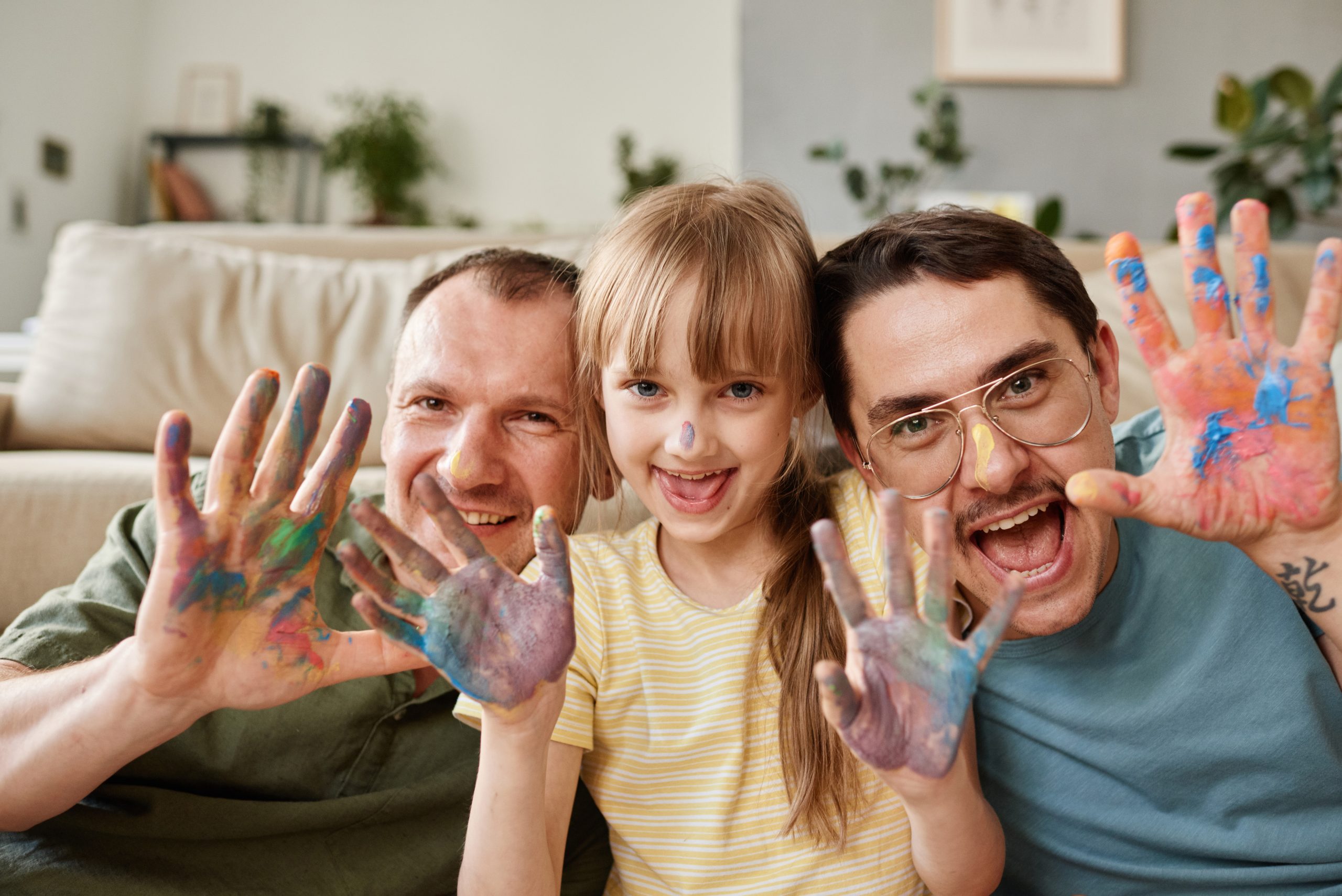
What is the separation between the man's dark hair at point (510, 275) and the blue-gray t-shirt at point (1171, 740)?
2.47 ft

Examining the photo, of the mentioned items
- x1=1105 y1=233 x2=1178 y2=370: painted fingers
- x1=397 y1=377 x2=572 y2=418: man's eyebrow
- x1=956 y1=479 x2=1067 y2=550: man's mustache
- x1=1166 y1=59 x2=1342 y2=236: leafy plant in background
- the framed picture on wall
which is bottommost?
x1=956 y1=479 x2=1067 y2=550: man's mustache

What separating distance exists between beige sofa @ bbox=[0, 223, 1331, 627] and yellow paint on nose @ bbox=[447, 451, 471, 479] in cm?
72

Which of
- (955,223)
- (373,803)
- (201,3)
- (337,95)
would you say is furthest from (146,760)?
(201,3)

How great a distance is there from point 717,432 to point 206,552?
52 cm

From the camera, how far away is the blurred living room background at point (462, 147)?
2.01 metres

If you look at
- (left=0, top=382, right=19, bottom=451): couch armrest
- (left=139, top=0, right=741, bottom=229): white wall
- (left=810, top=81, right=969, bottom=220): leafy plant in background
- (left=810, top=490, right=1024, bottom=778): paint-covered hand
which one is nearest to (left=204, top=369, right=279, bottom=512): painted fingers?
(left=810, top=490, right=1024, bottom=778): paint-covered hand

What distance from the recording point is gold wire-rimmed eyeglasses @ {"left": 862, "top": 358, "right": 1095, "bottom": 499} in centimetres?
101

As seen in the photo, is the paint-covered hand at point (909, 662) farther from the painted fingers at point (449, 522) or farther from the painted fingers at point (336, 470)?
the painted fingers at point (336, 470)

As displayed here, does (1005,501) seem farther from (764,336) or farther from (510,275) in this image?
(510,275)

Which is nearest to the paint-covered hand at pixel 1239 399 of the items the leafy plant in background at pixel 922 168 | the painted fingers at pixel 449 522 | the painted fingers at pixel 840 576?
the painted fingers at pixel 840 576

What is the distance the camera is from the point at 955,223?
1.11m

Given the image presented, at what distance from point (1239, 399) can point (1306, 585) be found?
19cm

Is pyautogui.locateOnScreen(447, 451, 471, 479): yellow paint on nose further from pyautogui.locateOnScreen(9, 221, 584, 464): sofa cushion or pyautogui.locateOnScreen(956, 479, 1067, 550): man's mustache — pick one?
pyautogui.locateOnScreen(9, 221, 584, 464): sofa cushion

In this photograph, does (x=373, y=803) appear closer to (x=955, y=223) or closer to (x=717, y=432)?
(x=717, y=432)
